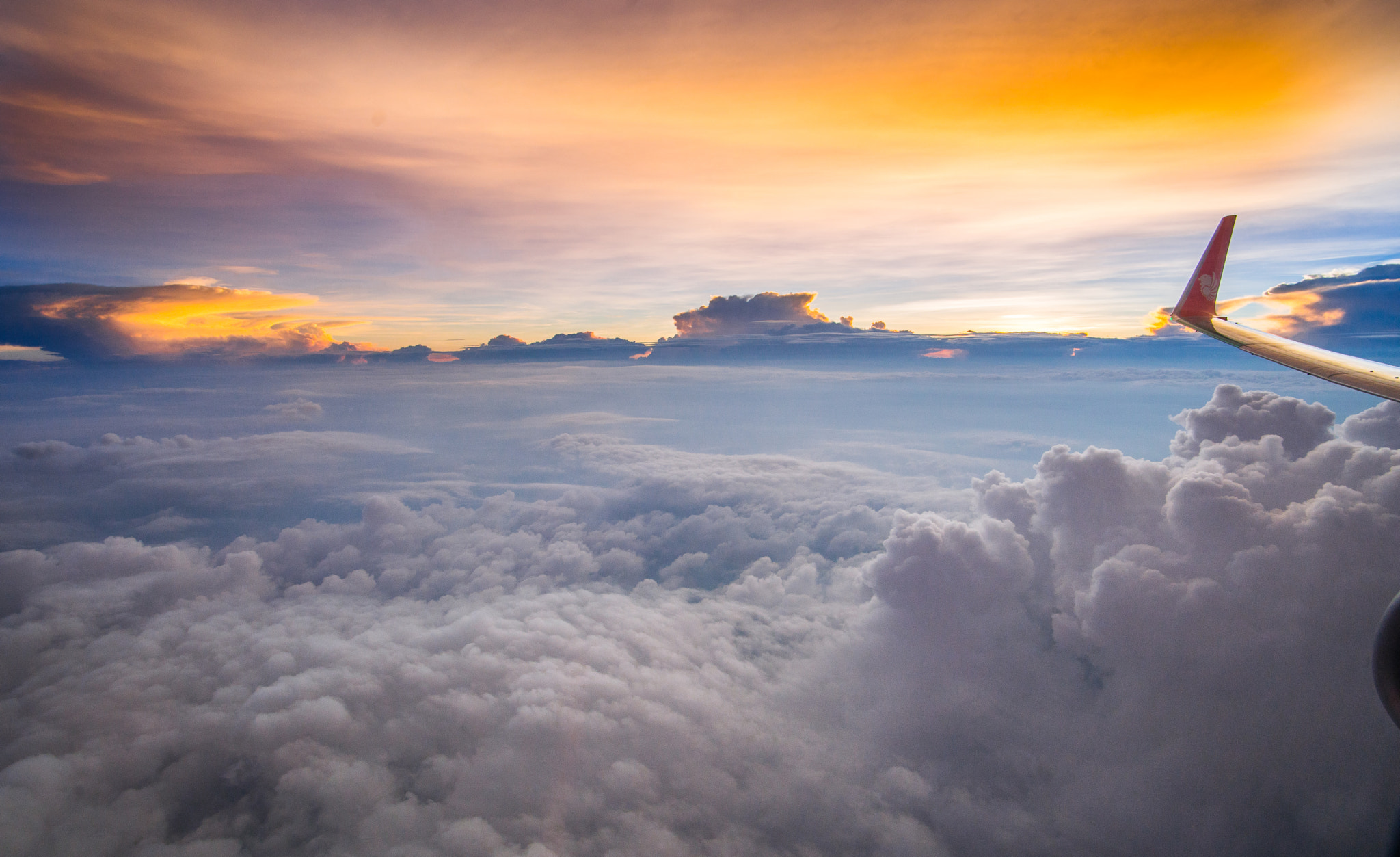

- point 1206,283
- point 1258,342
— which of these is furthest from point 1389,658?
point 1206,283

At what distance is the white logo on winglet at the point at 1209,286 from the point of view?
13.5 meters

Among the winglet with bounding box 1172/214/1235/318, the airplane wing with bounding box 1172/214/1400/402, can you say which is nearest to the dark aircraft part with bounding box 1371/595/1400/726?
the airplane wing with bounding box 1172/214/1400/402

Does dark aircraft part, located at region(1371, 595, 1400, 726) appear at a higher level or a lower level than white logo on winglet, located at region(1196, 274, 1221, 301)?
lower

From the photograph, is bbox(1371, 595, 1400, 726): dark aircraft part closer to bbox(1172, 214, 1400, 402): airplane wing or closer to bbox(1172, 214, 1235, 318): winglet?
bbox(1172, 214, 1400, 402): airplane wing

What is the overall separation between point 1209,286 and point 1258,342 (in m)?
2.21

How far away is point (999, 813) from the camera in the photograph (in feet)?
292

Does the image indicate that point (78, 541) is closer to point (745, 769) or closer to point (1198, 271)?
point (745, 769)

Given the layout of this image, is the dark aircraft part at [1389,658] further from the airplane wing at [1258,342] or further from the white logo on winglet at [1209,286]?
the white logo on winglet at [1209,286]

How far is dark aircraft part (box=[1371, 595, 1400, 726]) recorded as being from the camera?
4.37 meters

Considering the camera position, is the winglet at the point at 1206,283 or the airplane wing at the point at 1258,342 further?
the winglet at the point at 1206,283

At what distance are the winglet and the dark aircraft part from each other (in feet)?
40.6

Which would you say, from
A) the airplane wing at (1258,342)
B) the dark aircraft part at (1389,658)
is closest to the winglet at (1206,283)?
the airplane wing at (1258,342)

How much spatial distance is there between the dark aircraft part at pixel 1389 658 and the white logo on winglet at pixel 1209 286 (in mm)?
13036

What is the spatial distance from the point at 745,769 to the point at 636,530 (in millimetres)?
82207
